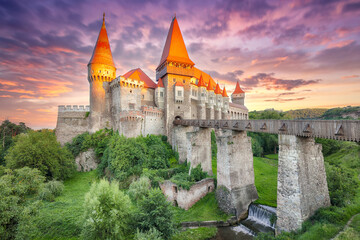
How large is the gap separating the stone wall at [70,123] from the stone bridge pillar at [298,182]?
32161 millimetres

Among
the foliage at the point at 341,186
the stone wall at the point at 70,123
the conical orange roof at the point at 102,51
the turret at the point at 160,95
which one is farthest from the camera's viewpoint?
the turret at the point at 160,95

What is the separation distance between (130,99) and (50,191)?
1754 centimetres

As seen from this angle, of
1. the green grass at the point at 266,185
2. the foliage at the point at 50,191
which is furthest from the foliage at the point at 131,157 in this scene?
the green grass at the point at 266,185

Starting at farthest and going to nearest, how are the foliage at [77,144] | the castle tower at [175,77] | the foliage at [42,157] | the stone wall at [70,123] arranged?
the castle tower at [175,77], the stone wall at [70,123], the foliage at [77,144], the foliage at [42,157]

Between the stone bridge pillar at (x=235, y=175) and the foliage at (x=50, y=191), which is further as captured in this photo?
→ the foliage at (x=50, y=191)

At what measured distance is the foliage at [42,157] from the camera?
24281 mm

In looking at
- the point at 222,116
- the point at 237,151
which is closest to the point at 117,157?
the point at 237,151

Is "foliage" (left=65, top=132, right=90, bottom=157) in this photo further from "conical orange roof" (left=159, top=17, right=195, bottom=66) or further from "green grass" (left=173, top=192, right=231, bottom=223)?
"conical orange roof" (left=159, top=17, right=195, bottom=66)

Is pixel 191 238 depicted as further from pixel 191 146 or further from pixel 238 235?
pixel 191 146

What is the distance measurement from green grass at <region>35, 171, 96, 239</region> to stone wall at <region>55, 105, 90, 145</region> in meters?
12.5

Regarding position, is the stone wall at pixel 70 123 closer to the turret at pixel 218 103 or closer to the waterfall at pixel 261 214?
the turret at pixel 218 103

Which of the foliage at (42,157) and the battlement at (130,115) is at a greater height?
the battlement at (130,115)

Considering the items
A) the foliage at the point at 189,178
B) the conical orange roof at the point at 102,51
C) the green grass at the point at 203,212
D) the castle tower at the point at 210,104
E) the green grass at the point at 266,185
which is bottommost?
the green grass at the point at 203,212

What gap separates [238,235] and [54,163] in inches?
1015
